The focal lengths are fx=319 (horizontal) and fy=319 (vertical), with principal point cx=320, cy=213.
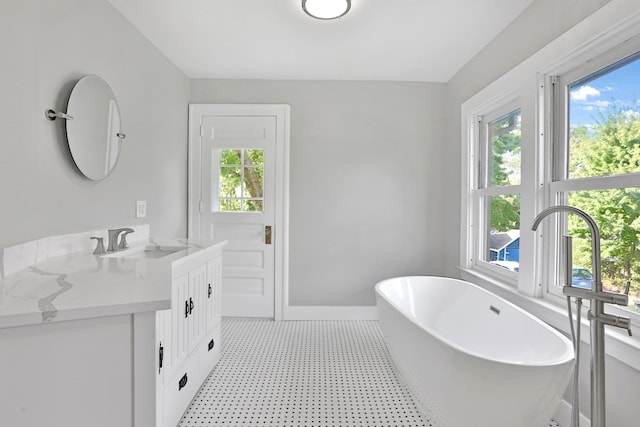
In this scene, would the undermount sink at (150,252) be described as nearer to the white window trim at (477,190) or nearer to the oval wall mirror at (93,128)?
the oval wall mirror at (93,128)

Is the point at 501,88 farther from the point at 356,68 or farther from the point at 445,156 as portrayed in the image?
the point at 356,68

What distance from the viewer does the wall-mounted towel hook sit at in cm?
148

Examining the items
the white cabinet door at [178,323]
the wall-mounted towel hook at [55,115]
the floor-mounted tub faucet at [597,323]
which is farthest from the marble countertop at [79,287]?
the floor-mounted tub faucet at [597,323]

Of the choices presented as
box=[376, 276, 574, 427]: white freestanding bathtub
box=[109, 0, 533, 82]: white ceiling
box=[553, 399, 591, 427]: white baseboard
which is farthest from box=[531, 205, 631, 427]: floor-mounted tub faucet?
box=[109, 0, 533, 82]: white ceiling

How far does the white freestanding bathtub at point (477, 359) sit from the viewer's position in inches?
46.6

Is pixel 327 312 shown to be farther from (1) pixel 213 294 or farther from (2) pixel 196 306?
(2) pixel 196 306

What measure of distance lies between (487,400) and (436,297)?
1267 mm

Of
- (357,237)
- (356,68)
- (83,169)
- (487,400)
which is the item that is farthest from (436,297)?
(83,169)

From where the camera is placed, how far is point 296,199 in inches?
121

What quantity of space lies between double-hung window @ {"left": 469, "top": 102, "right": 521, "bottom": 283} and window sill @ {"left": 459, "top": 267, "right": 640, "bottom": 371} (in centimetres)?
11

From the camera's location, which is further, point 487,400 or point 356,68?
point 356,68

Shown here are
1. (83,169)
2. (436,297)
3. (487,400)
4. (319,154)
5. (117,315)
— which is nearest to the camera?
(117,315)

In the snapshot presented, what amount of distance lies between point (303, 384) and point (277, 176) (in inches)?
70.6

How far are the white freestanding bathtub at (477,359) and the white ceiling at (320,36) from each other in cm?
178
